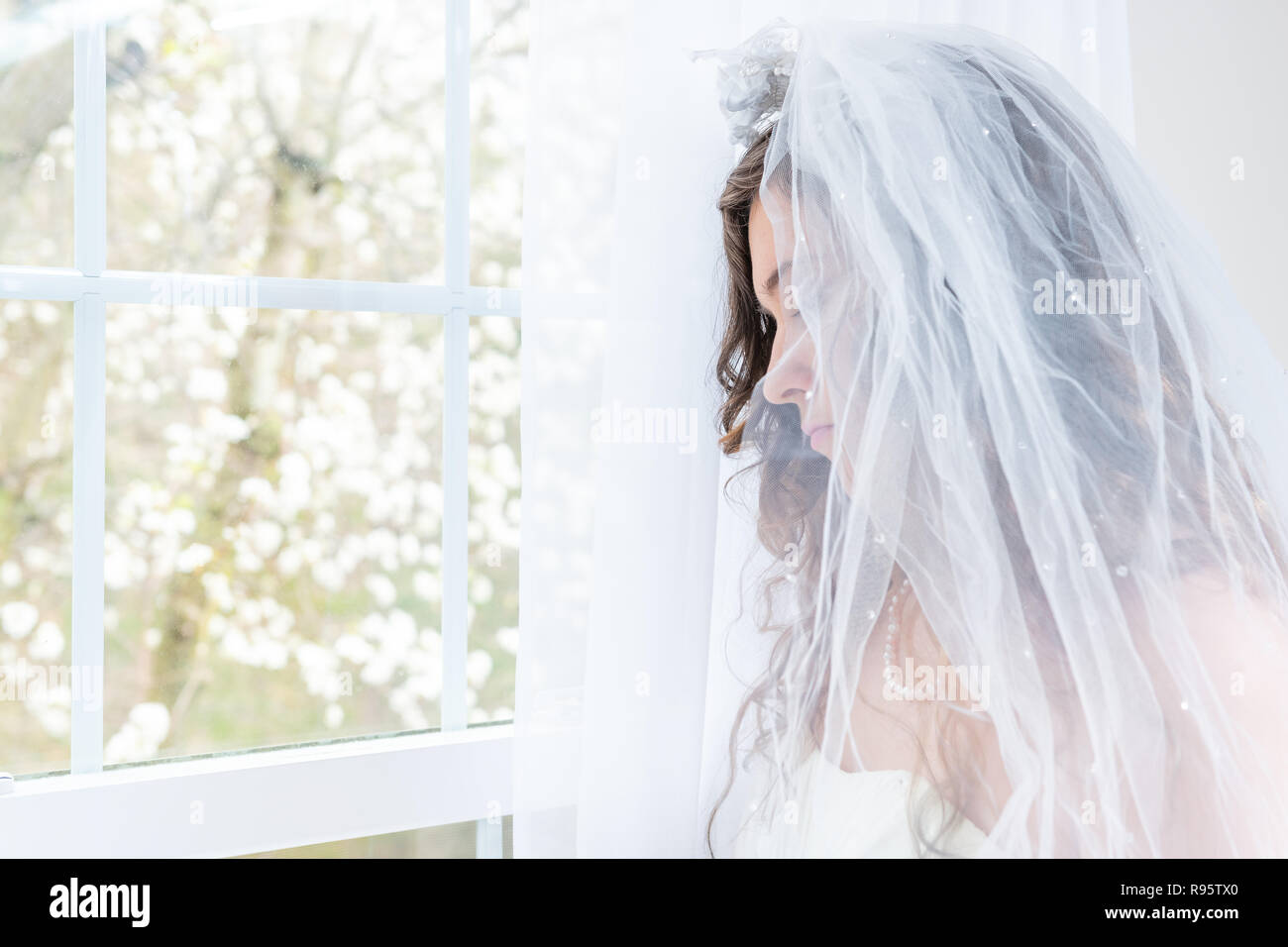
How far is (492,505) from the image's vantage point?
1.01m

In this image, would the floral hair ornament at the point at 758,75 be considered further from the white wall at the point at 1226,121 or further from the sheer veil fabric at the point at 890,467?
the white wall at the point at 1226,121

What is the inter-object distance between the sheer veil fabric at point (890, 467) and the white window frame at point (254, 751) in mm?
165

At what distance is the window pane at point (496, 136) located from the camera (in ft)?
3.18

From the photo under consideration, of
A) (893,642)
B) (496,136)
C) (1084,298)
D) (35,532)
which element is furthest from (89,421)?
(1084,298)

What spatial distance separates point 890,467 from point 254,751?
0.70m

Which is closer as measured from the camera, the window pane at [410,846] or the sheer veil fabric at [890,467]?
the sheer veil fabric at [890,467]

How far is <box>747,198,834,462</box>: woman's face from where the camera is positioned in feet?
2.56

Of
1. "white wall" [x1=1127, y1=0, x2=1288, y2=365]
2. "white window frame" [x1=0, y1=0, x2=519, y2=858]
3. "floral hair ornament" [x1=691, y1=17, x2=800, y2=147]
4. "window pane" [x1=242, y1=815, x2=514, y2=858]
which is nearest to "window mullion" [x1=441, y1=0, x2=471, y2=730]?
"white window frame" [x1=0, y1=0, x2=519, y2=858]

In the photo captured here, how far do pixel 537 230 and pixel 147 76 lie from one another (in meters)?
0.41

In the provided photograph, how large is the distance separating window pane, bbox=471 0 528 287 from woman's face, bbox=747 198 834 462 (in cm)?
29

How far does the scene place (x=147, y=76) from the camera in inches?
34.2
